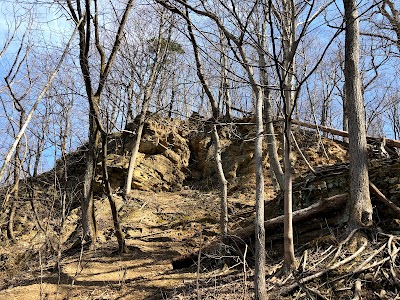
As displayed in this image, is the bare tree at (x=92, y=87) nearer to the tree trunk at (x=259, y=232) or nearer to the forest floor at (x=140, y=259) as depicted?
the forest floor at (x=140, y=259)

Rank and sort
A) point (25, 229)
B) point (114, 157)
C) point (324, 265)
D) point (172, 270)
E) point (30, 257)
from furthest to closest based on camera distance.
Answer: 1. point (114, 157)
2. point (25, 229)
3. point (30, 257)
4. point (172, 270)
5. point (324, 265)

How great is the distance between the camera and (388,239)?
4.98 metres

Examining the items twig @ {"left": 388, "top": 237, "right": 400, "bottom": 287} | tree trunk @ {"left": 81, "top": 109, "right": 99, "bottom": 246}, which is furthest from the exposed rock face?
twig @ {"left": 388, "top": 237, "right": 400, "bottom": 287}

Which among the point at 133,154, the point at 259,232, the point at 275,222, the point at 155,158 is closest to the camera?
the point at 259,232

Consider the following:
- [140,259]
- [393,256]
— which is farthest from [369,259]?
[140,259]

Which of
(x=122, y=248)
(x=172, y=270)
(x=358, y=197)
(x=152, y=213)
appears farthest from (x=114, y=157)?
(x=358, y=197)

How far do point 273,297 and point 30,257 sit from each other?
286 inches

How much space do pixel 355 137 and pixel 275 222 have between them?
223cm

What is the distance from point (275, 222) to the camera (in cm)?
666

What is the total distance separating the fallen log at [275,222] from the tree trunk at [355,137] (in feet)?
2.07

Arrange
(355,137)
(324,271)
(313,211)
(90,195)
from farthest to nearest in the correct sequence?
(90,195) < (313,211) < (355,137) < (324,271)

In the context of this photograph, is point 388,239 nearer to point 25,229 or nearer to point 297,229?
point 297,229

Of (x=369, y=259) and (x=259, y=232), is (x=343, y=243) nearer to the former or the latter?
(x=369, y=259)

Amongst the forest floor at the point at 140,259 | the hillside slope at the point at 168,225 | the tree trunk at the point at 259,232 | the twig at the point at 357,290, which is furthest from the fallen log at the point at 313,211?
the tree trunk at the point at 259,232
